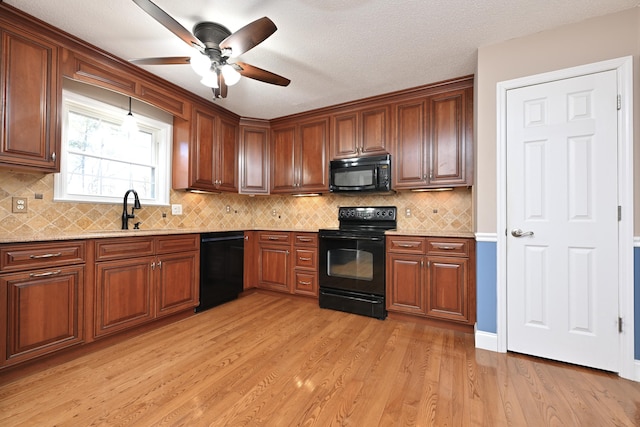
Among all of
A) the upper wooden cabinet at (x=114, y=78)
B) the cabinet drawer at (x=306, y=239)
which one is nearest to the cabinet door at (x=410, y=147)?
the cabinet drawer at (x=306, y=239)

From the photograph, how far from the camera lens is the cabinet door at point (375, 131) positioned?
3.17 m

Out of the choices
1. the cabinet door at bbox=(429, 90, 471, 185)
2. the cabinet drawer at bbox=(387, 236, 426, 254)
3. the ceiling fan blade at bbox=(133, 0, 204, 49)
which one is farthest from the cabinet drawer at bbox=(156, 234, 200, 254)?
the cabinet door at bbox=(429, 90, 471, 185)

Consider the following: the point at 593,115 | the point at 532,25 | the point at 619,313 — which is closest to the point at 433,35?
the point at 532,25

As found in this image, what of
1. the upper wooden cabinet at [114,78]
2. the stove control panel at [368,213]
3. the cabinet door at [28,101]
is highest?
the upper wooden cabinet at [114,78]

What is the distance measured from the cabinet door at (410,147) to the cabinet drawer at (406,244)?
64 centimetres

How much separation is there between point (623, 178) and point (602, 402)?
1405 millimetres

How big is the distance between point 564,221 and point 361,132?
2.13m

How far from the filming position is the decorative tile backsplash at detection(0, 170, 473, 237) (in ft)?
7.02

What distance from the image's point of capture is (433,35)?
6.84 ft

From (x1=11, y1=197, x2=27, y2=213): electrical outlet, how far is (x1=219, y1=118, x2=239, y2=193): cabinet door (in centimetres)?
171

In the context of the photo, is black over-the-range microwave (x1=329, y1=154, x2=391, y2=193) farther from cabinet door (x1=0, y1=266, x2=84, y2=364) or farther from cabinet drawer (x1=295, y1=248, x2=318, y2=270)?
cabinet door (x1=0, y1=266, x2=84, y2=364)

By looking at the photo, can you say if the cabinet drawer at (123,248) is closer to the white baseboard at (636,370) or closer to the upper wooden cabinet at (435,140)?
the upper wooden cabinet at (435,140)

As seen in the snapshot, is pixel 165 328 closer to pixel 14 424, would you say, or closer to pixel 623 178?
pixel 14 424

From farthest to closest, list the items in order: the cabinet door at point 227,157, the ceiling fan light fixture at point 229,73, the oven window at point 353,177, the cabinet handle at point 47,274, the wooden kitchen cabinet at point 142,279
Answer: the cabinet door at point 227,157 → the oven window at point 353,177 → the wooden kitchen cabinet at point 142,279 → the ceiling fan light fixture at point 229,73 → the cabinet handle at point 47,274
